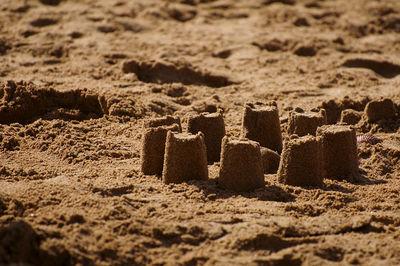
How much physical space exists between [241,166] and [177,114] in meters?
1.76

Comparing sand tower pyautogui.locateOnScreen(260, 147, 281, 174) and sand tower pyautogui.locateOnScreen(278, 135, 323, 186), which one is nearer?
sand tower pyautogui.locateOnScreen(278, 135, 323, 186)

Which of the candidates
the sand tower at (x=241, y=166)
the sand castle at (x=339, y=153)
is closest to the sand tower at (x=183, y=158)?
the sand tower at (x=241, y=166)

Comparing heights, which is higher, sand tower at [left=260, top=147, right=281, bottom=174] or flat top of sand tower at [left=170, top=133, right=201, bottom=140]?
flat top of sand tower at [left=170, top=133, right=201, bottom=140]

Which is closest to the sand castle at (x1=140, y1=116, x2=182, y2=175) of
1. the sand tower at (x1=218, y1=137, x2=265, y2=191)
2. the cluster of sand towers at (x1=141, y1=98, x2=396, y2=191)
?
the cluster of sand towers at (x1=141, y1=98, x2=396, y2=191)

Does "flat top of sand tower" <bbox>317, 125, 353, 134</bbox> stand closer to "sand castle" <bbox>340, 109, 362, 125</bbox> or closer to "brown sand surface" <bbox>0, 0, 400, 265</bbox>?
"brown sand surface" <bbox>0, 0, 400, 265</bbox>

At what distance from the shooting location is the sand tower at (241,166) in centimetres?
366

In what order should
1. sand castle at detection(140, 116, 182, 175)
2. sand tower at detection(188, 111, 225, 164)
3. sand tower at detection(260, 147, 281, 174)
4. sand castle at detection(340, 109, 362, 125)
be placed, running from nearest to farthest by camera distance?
sand castle at detection(140, 116, 182, 175), sand tower at detection(260, 147, 281, 174), sand tower at detection(188, 111, 225, 164), sand castle at detection(340, 109, 362, 125)

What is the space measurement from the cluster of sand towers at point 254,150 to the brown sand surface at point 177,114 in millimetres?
97

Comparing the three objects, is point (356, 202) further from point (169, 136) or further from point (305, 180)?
point (169, 136)

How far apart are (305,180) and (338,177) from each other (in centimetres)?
37

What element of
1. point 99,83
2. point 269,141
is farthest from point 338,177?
point 99,83

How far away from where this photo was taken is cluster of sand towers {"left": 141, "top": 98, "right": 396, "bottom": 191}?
369cm

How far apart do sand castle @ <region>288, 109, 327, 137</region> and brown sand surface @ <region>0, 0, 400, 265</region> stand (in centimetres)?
49

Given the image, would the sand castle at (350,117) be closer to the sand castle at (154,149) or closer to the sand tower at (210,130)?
the sand tower at (210,130)
